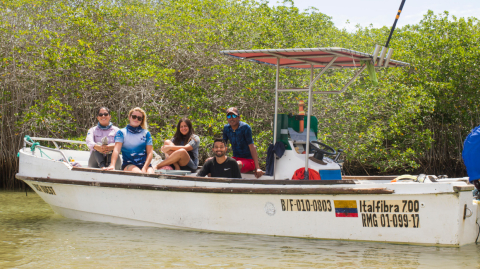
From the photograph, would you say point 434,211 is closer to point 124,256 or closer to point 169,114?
point 124,256

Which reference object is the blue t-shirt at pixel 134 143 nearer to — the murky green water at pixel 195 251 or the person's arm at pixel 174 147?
the person's arm at pixel 174 147

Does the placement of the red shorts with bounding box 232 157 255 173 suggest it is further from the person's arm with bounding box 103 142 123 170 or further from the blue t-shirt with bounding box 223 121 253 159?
the person's arm with bounding box 103 142 123 170

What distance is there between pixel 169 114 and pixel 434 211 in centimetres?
880

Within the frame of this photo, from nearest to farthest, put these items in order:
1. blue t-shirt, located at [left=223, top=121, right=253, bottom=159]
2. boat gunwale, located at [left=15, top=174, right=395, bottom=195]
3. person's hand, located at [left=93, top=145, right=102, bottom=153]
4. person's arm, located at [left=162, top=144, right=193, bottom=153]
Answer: boat gunwale, located at [left=15, top=174, right=395, bottom=195]
blue t-shirt, located at [left=223, top=121, right=253, bottom=159]
person's arm, located at [left=162, top=144, right=193, bottom=153]
person's hand, located at [left=93, top=145, right=102, bottom=153]

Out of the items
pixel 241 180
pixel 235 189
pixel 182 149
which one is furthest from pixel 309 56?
pixel 182 149

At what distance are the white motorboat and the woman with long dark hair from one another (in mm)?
620

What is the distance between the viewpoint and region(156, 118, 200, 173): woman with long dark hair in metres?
6.68

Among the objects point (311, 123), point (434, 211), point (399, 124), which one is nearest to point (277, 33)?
point (399, 124)

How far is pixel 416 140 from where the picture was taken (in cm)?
1288

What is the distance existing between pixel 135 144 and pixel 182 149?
661 mm

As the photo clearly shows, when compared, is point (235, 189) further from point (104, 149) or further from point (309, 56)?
point (104, 149)

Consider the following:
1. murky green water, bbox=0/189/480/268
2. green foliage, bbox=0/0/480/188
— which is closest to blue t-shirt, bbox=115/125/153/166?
murky green water, bbox=0/189/480/268

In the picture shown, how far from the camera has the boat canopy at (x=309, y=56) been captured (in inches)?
213

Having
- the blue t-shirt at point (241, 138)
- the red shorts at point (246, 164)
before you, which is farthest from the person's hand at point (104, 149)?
the red shorts at point (246, 164)
